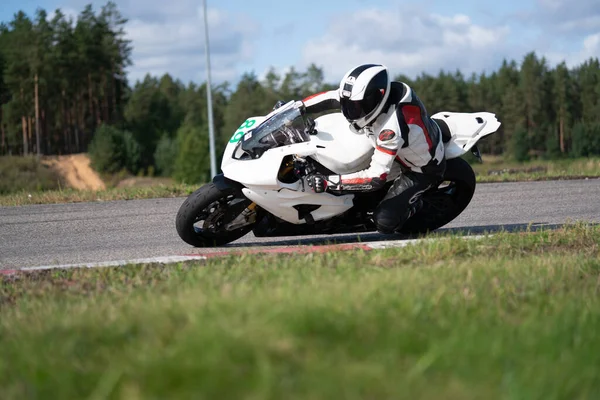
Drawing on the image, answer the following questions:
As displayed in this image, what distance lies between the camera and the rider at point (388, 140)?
6.97 m

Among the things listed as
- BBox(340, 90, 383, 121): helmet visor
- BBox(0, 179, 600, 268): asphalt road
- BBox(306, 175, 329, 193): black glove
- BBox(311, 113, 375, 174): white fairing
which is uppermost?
BBox(340, 90, 383, 121): helmet visor

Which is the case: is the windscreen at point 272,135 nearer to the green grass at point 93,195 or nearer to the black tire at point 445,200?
the black tire at point 445,200

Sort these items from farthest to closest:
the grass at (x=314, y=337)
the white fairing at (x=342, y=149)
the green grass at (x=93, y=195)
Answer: the green grass at (x=93, y=195), the white fairing at (x=342, y=149), the grass at (x=314, y=337)

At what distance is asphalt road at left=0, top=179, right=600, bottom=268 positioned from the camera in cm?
750

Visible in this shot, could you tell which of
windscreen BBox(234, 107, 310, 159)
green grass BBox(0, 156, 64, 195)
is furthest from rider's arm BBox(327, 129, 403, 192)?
green grass BBox(0, 156, 64, 195)

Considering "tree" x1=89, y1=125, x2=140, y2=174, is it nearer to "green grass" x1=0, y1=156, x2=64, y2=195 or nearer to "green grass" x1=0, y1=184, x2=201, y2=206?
"green grass" x1=0, y1=156, x2=64, y2=195

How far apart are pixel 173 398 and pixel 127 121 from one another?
87.9 metres

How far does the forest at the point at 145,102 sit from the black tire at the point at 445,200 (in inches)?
2551

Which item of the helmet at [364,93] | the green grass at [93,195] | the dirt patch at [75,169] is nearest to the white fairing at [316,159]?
the helmet at [364,93]

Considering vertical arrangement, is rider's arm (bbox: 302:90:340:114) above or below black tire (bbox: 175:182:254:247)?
above

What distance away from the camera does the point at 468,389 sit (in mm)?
2875

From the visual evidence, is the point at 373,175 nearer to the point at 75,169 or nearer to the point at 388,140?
the point at 388,140

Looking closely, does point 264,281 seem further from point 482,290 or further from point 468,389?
point 468,389

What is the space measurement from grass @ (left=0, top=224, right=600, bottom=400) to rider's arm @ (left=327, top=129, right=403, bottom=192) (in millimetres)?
→ 1971
